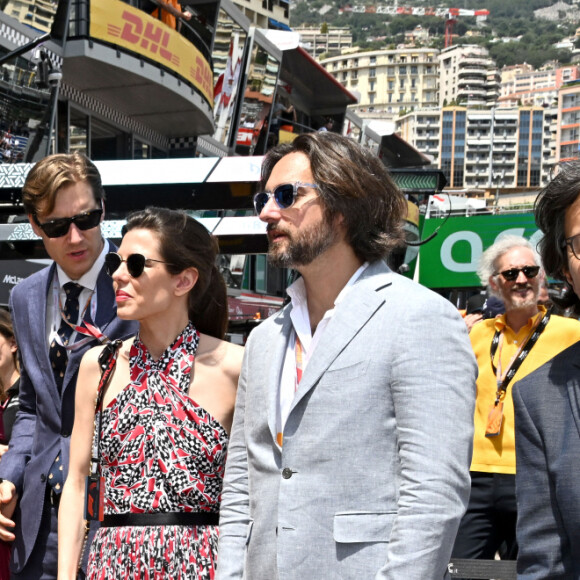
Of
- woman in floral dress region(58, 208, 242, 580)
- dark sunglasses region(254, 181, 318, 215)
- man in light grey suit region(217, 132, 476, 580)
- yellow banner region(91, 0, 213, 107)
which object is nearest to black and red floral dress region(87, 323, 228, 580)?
woman in floral dress region(58, 208, 242, 580)

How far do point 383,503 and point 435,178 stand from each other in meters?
11.3

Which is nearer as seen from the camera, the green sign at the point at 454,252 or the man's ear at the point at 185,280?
the man's ear at the point at 185,280

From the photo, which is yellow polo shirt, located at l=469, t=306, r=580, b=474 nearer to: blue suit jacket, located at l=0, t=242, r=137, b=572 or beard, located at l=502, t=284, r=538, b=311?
beard, located at l=502, t=284, r=538, b=311

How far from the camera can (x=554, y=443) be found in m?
2.49

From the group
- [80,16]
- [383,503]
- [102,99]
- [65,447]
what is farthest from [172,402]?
[102,99]

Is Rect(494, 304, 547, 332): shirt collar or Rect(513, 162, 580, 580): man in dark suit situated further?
Rect(494, 304, 547, 332): shirt collar

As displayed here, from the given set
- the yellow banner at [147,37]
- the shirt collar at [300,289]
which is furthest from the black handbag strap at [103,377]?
the yellow banner at [147,37]

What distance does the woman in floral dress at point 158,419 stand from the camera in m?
3.14

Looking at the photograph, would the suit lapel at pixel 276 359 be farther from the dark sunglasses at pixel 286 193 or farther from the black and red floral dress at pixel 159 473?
the black and red floral dress at pixel 159 473

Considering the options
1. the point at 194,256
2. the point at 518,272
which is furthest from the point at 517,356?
the point at 194,256

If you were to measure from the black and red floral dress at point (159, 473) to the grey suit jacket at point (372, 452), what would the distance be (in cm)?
40

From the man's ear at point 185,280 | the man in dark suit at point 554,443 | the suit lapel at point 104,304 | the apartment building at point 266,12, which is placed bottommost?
the man in dark suit at point 554,443

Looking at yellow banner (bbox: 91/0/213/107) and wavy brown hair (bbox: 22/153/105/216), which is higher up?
yellow banner (bbox: 91/0/213/107)

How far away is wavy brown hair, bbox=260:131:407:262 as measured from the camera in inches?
117
